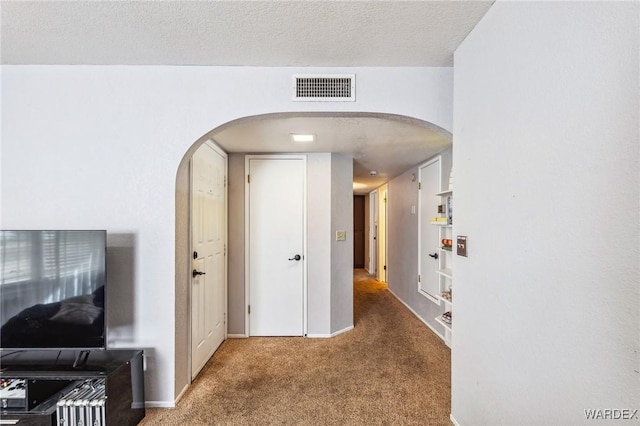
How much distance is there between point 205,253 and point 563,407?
2481 millimetres

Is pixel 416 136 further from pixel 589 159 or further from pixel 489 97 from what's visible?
pixel 589 159

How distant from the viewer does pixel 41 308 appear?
61.6 inches

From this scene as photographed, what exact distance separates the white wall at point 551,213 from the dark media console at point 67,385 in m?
1.98

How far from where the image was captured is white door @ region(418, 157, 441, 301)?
3201 millimetres

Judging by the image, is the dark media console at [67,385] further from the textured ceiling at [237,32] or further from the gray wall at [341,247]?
the gray wall at [341,247]

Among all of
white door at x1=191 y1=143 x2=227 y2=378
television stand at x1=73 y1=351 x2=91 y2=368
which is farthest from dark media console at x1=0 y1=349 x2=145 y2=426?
white door at x1=191 y1=143 x2=227 y2=378

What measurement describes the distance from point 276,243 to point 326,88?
1.88 metres

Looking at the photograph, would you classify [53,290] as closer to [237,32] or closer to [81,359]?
[81,359]

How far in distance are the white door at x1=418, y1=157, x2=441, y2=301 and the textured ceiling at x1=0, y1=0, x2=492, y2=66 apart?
1732 millimetres

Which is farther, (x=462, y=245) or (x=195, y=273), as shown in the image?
(x=195, y=273)

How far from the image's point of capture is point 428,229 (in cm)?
341

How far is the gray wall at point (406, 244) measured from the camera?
3322 mm

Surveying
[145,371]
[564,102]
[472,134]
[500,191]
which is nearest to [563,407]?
[500,191]

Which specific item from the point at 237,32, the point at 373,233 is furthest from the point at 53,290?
the point at 373,233
